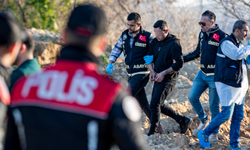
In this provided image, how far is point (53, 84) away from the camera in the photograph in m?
1.28

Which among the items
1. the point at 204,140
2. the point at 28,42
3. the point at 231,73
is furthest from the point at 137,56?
the point at 28,42

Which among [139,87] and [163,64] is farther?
[139,87]

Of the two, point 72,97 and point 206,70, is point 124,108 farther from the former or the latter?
point 206,70

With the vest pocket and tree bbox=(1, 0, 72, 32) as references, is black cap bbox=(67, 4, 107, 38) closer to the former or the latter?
the vest pocket

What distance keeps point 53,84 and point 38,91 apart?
0.08 meters

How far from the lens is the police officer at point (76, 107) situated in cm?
122

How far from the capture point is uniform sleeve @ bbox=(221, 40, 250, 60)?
3.95 meters

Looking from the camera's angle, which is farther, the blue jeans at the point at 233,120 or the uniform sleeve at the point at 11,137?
the blue jeans at the point at 233,120

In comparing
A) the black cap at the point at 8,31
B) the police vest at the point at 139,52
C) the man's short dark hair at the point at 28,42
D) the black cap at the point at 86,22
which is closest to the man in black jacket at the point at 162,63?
the police vest at the point at 139,52

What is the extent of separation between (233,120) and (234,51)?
3.78 feet

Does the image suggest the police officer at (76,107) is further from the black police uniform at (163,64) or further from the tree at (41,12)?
the tree at (41,12)

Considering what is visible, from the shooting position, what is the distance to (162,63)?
15.2ft

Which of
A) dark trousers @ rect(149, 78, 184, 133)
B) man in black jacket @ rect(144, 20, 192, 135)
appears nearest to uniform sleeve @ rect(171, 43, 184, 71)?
man in black jacket @ rect(144, 20, 192, 135)

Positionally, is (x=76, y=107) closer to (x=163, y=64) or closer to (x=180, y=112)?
(x=163, y=64)
